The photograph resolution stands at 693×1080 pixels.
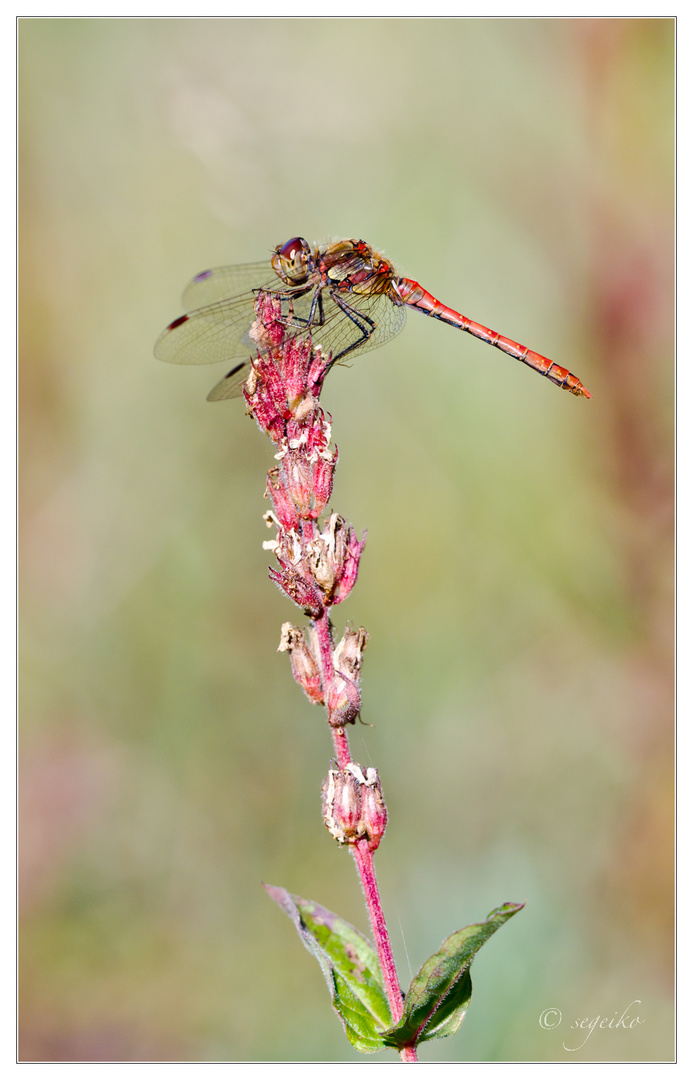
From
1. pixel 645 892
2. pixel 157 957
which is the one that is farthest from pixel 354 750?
pixel 645 892

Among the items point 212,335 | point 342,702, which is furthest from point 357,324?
point 342,702

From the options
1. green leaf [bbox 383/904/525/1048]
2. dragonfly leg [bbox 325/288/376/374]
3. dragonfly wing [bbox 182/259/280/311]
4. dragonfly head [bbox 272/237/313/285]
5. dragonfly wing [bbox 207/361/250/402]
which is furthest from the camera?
dragonfly wing [bbox 182/259/280/311]

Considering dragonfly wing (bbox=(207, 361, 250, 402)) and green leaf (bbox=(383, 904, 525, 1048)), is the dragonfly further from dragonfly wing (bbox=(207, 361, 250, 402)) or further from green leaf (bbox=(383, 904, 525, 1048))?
green leaf (bbox=(383, 904, 525, 1048))

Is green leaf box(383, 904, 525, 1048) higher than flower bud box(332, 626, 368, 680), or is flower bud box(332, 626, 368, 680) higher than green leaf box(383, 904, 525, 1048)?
flower bud box(332, 626, 368, 680)

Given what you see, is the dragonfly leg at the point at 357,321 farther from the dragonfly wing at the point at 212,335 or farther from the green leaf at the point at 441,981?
the green leaf at the point at 441,981

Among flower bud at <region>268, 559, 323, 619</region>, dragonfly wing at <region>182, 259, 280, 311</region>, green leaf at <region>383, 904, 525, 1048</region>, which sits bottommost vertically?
green leaf at <region>383, 904, 525, 1048</region>

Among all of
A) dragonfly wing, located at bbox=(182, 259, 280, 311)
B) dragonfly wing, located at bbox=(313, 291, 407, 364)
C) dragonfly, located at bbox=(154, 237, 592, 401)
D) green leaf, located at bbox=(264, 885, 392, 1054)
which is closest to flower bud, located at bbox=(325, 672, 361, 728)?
green leaf, located at bbox=(264, 885, 392, 1054)

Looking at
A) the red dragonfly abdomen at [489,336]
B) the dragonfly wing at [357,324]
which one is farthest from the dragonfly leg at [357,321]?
the red dragonfly abdomen at [489,336]
